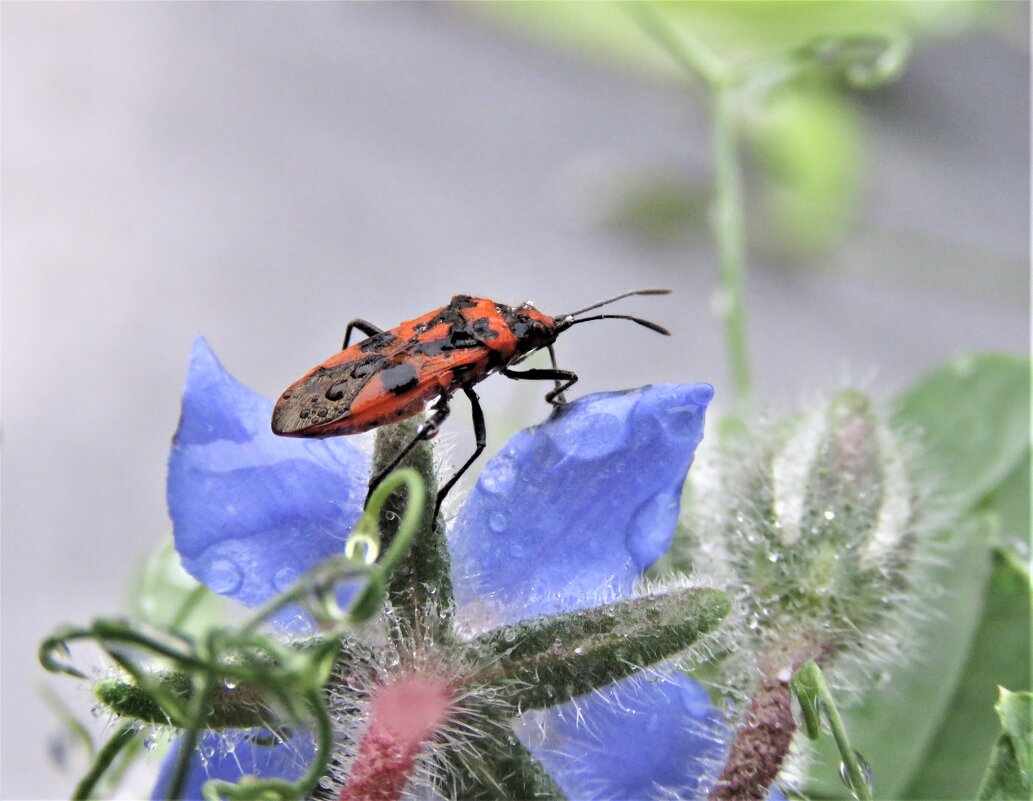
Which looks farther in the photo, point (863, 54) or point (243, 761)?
point (863, 54)

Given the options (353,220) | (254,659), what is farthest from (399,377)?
(353,220)

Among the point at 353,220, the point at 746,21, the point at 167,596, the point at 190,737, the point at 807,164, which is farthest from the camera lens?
the point at 353,220

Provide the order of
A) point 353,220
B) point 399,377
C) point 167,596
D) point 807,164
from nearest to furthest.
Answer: point 399,377, point 167,596, point 807,164, point 353,220

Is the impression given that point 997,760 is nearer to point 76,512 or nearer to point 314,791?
point 314,791

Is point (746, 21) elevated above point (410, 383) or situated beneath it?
elevated above

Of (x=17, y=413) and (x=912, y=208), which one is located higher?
(x=912, y=208)

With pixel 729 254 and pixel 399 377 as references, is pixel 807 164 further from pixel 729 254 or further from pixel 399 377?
pixel 399 377

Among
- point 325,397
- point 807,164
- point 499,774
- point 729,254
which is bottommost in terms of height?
point 499,774

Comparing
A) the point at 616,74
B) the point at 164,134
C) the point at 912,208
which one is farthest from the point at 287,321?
the point at 912,208
